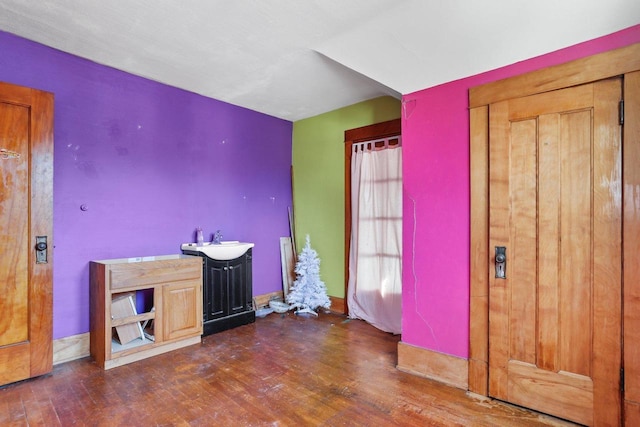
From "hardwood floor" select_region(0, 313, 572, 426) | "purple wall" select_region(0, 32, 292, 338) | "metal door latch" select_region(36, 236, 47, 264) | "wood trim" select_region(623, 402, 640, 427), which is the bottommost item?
"hardwood floor" select_region(0, 313, 572, 426)

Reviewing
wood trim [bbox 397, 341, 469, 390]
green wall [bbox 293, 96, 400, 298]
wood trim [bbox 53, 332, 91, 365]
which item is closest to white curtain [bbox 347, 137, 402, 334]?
green wall [bbox 293, 96, 400, 298]

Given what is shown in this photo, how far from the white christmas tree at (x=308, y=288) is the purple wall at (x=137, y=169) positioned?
53cm

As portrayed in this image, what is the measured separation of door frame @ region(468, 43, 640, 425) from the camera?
6.31ft

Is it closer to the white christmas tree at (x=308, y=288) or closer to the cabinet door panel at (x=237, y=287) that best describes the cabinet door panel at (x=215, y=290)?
the cabinet door panel at (x=237, y=287)

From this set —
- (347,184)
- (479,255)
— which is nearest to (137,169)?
(347,184)

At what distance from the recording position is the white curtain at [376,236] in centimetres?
391

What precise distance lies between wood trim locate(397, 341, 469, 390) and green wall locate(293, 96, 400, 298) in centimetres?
179

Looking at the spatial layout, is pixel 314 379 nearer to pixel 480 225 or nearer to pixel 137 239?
pixel 480 225

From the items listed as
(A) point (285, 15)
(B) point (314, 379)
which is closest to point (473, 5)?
(A) point (285, 15)

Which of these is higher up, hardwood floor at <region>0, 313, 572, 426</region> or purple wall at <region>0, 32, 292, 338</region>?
purple wall at <region>0, 32, 292, 338</region>

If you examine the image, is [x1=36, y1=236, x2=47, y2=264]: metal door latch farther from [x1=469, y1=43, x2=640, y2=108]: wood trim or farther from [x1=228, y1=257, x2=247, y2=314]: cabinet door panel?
[x1=469, y1=43, x2=640, y2=108]: wood trim

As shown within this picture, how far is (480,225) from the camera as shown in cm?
249

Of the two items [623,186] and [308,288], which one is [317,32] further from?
[308,288]

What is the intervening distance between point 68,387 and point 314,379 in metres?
1.97
